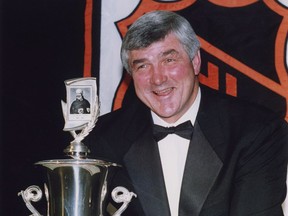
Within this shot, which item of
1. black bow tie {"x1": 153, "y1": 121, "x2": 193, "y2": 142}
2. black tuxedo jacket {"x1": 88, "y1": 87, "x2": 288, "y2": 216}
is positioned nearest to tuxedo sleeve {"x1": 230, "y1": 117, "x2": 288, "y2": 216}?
black tuxedo jacket {"x1": 88, "y1": 87, "x2": 288, "y2": 216}

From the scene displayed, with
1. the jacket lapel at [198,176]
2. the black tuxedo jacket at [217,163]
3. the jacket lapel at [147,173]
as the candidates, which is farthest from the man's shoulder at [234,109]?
the jacket lapel at [147,173]

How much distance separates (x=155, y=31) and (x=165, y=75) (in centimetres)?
17

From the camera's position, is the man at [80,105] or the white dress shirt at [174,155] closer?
the man at [80,105]

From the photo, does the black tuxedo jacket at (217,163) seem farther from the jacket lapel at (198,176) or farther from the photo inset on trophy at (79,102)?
the photo inset on trophy at (79,102)

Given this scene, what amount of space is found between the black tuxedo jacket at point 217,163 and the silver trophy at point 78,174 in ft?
1.12

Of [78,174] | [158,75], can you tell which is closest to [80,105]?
[78,174]

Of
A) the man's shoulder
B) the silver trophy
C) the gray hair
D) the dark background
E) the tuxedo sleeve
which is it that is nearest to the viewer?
the silver trophy

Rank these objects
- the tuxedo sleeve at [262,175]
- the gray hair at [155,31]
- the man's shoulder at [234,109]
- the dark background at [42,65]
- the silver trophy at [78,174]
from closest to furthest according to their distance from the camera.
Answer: the silver trophy at [78,174]
the tuxedo sleeve at [262,175]
the gray hair at [155,31]
the man's shoulder at [234,109]
the dark background at [42,65]

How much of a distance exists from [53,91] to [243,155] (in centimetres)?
109

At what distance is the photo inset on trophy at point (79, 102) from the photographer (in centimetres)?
172

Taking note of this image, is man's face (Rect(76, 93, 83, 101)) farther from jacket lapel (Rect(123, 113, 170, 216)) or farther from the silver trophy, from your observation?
jacket lapel (Rect(123, 113, 170, 216))

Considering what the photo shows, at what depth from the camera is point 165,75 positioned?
2.09 metres

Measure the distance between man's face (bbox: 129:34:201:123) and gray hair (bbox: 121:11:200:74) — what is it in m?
0.02

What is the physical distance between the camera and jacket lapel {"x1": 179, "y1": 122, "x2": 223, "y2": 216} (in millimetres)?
1992
